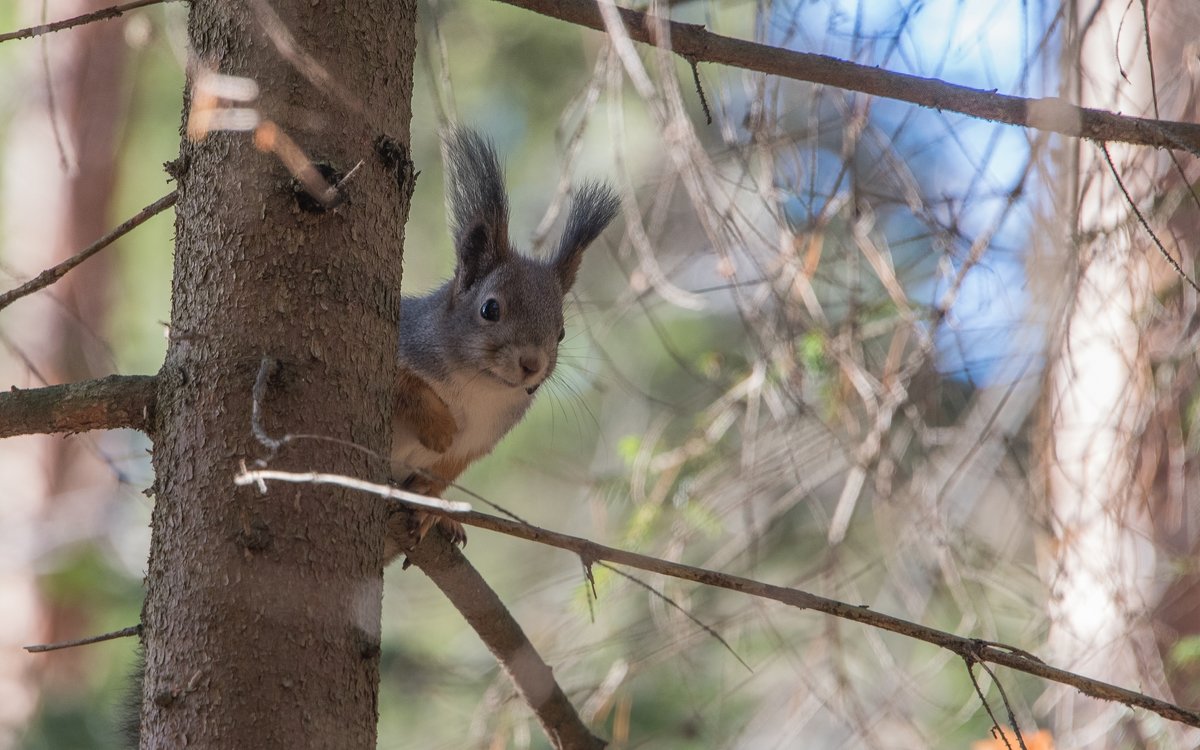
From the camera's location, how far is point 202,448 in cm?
113

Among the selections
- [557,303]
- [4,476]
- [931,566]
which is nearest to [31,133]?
[4,476]

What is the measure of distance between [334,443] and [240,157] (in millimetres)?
308

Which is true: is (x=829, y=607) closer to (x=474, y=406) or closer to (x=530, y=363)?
(x=530, y=363)

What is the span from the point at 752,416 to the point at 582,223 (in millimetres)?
525

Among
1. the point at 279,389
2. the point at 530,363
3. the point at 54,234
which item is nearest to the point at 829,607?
the point at 279,389

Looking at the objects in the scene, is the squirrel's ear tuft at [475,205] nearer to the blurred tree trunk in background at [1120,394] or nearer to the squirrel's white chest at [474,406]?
the squirrel's white chest at [474,406]

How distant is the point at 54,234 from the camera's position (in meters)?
5.05

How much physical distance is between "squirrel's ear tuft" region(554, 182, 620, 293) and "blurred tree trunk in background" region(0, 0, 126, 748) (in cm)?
276

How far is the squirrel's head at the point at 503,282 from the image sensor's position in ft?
7.32

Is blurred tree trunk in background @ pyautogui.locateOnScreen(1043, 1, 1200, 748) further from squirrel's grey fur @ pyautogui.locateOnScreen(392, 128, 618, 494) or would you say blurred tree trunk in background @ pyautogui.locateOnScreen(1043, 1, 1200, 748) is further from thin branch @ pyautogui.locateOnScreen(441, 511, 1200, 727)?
squirrel's grey fur @ pyautogui.locateOnScreen(392, 128, 618, 494)

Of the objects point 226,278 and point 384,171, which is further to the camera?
point 384,171

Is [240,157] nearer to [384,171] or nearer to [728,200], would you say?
[384,171]

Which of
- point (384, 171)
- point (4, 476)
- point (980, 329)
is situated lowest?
point (384, 171)

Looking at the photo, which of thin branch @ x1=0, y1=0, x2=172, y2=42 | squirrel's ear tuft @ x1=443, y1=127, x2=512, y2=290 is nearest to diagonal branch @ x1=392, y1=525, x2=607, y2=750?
squirrel's ear tuft @ x1=443, y1=127, x2=512, y2=290
